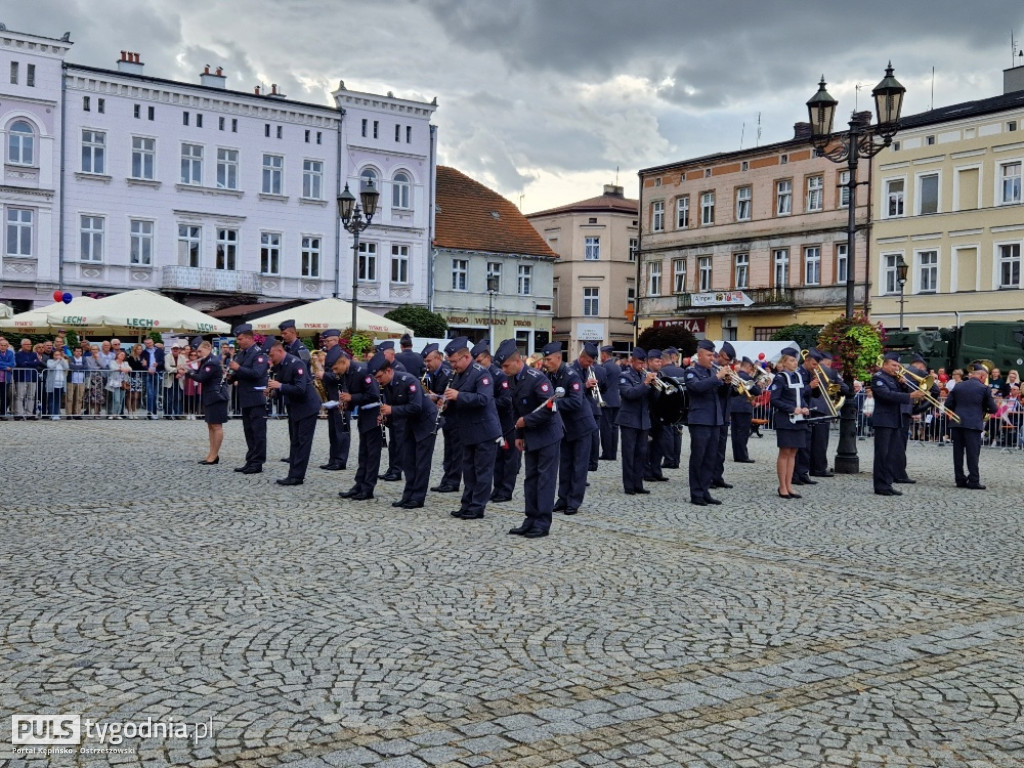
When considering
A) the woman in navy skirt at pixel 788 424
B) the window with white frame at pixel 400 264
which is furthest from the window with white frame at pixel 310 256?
the woman in navy skirt at pixel 788 424

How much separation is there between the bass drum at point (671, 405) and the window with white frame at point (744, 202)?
43.8m

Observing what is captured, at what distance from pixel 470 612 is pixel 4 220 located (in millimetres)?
40877

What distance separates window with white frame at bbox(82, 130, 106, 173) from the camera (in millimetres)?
44594

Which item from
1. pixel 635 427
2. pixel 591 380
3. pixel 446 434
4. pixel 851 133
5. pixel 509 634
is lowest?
pixel 509 634

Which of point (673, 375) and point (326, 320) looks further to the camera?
point (326, 320)

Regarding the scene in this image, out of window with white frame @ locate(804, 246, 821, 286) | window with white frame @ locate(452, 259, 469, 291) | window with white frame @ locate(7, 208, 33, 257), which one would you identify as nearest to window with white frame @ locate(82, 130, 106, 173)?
window with white frame @ locate(7, 208, 33, 257)

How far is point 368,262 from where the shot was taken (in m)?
52.3

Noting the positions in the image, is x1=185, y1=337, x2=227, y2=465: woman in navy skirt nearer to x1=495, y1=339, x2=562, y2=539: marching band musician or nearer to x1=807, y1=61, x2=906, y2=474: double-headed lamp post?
x1=495, y1=339, x2=562, y2=539: marching band musician

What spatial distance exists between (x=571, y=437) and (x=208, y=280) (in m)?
37.4

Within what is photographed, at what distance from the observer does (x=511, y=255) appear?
59812 mm

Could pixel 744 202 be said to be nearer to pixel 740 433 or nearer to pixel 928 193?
pixel 928 193

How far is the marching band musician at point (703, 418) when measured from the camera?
13.7 meters

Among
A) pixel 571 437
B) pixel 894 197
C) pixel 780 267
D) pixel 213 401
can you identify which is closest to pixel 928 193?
pixel 894 197

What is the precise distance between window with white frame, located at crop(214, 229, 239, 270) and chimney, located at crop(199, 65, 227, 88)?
642 centimetres
